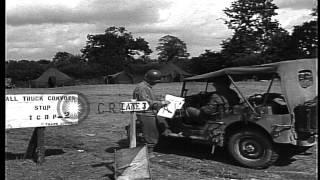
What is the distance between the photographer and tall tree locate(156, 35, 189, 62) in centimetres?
11669

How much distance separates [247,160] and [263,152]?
314mm

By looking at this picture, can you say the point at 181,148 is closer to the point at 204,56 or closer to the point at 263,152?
the point at 263,152

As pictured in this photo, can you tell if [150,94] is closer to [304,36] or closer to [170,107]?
[170,107]

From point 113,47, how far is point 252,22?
38.4 m

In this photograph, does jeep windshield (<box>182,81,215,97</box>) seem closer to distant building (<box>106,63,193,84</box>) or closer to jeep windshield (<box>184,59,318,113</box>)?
jeep windshield (<box>184,59,318,113</box>)

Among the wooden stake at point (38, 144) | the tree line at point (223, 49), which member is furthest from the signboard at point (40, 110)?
the tree line at point (223, 49)

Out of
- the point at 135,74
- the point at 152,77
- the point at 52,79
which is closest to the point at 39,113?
the point at 152,77

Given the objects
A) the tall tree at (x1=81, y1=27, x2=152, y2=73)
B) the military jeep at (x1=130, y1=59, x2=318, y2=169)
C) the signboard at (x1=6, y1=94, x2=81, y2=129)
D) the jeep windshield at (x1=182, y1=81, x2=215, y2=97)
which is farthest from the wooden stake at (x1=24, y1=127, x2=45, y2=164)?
the tall tree at (x1=81, y1=27, x2=152, y2=73)

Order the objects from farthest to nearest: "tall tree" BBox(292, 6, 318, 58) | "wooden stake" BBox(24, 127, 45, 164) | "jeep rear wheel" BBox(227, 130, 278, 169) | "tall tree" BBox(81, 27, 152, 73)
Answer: "tall tree" BBox(81, 27, 152, 73) < "tall tree" BBox(292, 6, 318, 58) < "wooden stake" BBox(24, 127, 45, 164) < "jeep rear wheel" BBox(227, 130, 278, 169)

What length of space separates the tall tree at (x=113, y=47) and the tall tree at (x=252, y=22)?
2998cm

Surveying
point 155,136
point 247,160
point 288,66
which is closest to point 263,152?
point 247,160

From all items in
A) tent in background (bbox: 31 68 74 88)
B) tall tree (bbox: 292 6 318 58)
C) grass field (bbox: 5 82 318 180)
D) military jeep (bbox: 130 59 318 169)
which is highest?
tall tree (bbox: 292 6 318 58)

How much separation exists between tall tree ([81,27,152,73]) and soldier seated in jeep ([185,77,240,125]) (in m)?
95.1

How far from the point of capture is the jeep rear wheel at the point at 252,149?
746 centimetres
